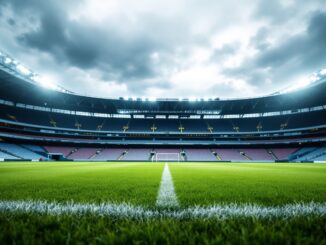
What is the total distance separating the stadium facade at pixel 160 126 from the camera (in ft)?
105

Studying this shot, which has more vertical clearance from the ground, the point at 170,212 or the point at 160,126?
the point at 160,126

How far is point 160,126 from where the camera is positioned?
42.9 metres

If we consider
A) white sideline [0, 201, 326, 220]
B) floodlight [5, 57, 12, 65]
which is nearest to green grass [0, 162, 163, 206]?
white sideline [0, 201, 326, 220]

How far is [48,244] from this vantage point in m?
0.85

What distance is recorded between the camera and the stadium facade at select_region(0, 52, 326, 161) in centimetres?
3189

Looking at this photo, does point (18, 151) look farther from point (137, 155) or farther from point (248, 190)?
point (248, 190)

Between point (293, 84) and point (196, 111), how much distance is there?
785 inches

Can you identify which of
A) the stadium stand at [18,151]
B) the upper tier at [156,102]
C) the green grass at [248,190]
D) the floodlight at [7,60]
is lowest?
the green grass at [248,190]

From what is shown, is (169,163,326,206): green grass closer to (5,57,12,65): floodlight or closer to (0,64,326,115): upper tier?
(5,57,12,65): floodlight

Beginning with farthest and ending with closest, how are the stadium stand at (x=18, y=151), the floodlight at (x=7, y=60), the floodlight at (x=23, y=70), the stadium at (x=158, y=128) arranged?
the stadium at (x=158, y=128) → the stadium stand at (x=18, y=151) → the floodlight at (x=23, y=70) → the floodlight at (x=7, y=60)

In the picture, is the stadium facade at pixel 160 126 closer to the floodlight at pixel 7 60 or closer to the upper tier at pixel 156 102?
the upper tier at pixel 156 102

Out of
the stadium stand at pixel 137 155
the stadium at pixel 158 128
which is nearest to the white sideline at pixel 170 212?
the stadium at pixel 158 128

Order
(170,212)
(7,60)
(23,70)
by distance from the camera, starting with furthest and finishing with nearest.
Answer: (23,70) < (7,60) < (170,212)

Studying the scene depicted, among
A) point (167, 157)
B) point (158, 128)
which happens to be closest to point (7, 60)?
point (167, 157)
